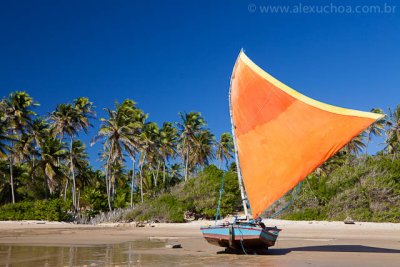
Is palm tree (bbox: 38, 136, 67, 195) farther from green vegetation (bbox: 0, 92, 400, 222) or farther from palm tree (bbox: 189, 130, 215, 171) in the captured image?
palm tree (bbox: 189, 130, 215, 171)

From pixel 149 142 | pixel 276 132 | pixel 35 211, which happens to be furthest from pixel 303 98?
pixel 149 142

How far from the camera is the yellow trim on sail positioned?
12.6 meters

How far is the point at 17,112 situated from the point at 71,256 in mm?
36047

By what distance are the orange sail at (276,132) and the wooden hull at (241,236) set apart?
61cm

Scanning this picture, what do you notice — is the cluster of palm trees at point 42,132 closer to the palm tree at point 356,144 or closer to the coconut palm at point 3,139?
the coconut palm at point 3,139

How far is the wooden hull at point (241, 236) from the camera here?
1470 centimetres

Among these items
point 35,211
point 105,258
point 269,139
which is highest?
point 269,139

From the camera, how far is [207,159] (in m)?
63.2

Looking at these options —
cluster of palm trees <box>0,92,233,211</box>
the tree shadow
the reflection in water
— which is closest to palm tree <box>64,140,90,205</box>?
cluster of palm trees <box>0,92,233,211</box>

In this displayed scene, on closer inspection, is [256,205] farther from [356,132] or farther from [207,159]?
[207,159]

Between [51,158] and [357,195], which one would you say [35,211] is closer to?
[51,158]

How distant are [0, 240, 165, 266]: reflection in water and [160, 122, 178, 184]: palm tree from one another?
43760 millimetres

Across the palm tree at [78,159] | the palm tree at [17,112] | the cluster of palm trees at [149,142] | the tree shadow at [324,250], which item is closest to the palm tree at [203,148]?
the cluster of palm trees at [149,142]

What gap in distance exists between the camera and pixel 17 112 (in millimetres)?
46531
